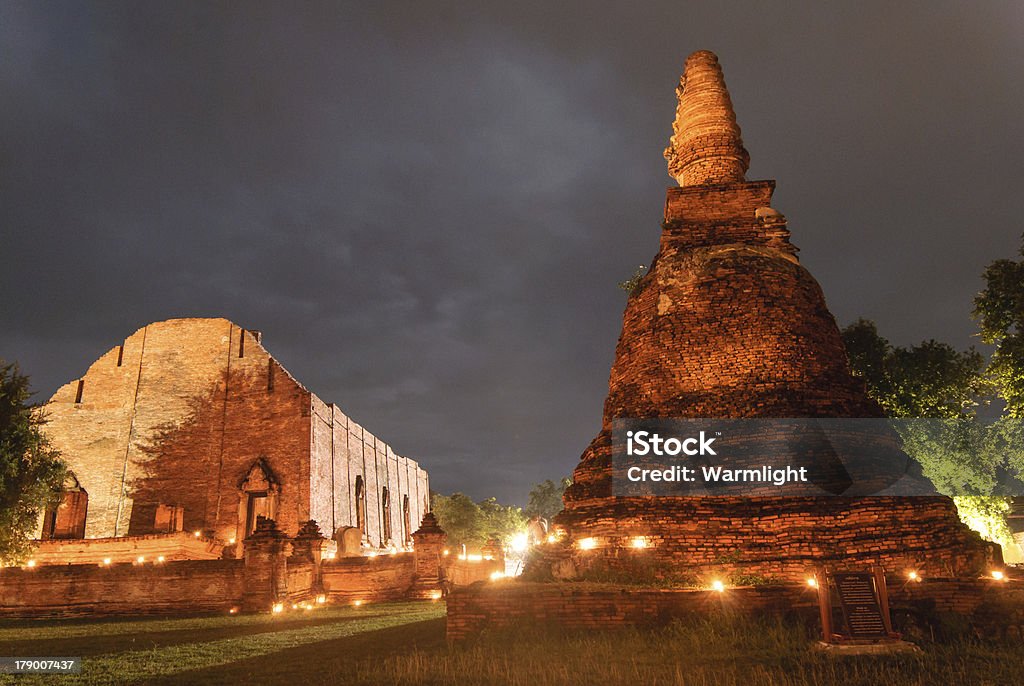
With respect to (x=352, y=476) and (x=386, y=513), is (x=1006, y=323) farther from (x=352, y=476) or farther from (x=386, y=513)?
(x=386, y=513)

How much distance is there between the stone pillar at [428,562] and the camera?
52.2ft

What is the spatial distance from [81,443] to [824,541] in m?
27.0

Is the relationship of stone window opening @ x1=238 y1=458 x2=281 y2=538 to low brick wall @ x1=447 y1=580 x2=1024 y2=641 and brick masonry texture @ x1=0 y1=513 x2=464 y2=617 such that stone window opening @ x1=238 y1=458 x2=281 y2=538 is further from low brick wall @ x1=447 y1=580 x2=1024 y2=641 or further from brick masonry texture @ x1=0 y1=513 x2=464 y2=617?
low brick wall @ x1=447 y1=580 x2=1024 y2=641

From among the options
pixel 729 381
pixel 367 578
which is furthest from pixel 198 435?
pixel 729 381

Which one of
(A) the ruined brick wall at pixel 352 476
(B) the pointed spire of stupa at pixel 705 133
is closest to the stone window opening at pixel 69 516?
(A) the ruined brick wall at pixel 352 476

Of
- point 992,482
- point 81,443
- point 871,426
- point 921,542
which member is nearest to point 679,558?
point 921,542

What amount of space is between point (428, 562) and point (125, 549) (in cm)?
1077

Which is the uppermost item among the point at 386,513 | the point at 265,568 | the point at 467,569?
the point at 386,513

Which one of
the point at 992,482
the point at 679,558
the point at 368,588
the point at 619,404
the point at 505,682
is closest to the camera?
the point at 505,682

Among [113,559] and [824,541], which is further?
[113,559]

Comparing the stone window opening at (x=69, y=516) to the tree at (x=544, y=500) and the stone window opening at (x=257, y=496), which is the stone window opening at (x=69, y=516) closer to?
the stone window opening at (x=257, y=496)

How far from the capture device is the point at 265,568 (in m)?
14.3

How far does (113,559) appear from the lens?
64.6ft

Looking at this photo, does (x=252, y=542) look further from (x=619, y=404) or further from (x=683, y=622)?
(x=683, y=622)
